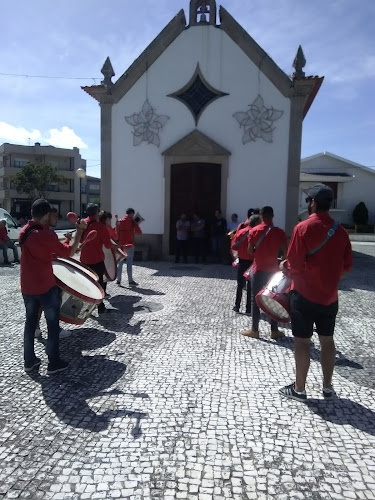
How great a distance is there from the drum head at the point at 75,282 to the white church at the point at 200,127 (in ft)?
24.5

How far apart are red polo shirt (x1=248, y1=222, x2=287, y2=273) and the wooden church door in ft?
22.5

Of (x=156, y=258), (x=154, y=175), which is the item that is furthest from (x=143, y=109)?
(x=156, y=258)

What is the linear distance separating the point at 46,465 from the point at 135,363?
1.74m

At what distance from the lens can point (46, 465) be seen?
2545 mm

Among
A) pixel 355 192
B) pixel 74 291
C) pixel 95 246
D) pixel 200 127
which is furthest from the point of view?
pixel 355 192

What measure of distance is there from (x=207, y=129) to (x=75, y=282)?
27.9 feet

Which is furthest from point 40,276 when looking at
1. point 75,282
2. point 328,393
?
point 328,393

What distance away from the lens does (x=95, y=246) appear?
19.8ft

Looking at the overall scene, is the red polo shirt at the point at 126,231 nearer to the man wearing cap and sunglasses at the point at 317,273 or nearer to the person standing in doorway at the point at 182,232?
the person standing in doorway at the point at 182,232

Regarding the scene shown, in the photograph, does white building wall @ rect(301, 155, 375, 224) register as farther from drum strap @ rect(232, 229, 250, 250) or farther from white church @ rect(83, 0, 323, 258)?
drum strap @ rect(232, 229, 250, 250)

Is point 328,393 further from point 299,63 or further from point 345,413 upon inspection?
point 299,63

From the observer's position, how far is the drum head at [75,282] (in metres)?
4.16

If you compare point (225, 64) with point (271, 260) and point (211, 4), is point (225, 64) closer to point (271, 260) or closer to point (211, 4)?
point (211, 4)

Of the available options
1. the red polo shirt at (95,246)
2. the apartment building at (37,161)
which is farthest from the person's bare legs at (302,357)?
the apartment building at (37,161)
